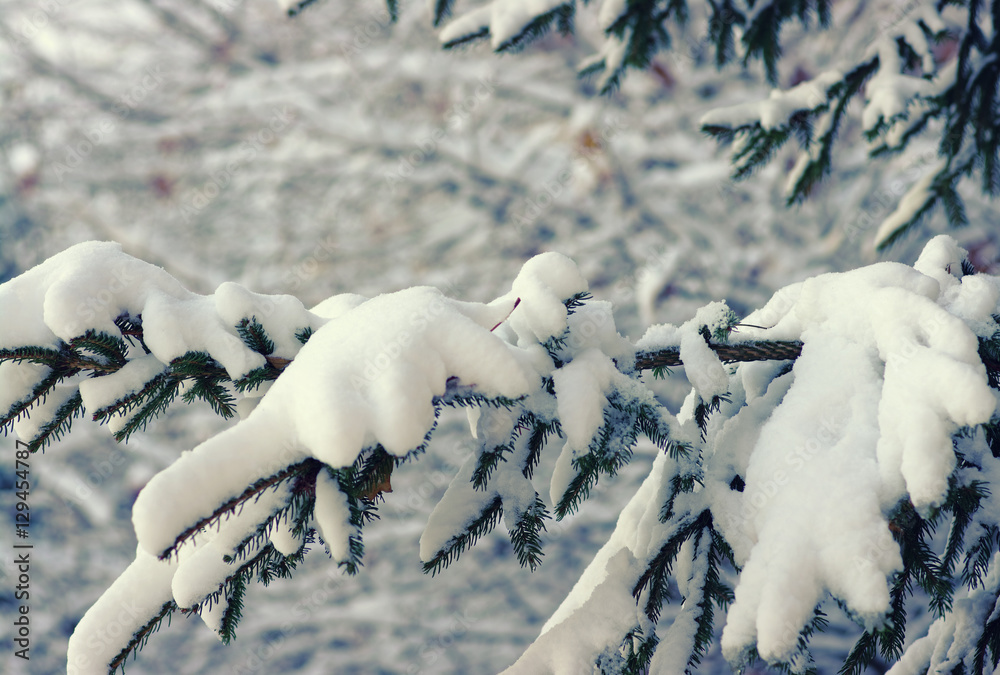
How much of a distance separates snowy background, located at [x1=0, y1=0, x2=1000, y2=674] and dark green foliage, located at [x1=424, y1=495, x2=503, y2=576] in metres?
4.60

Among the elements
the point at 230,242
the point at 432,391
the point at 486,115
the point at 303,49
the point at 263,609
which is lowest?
the point at 263,609

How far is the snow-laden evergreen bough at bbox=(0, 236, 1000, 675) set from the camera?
84cm

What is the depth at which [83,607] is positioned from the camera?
6250 mm

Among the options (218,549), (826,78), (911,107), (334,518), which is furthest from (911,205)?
(218,549)

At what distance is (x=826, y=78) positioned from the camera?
2.28m

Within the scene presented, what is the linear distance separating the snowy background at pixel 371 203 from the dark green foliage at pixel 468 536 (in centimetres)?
460

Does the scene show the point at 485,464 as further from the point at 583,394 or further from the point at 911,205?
the point at 911,205

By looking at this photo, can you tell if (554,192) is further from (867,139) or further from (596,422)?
(596,422)

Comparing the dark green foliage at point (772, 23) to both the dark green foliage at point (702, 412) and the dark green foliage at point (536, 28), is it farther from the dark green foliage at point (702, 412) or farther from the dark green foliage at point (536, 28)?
the dark green foliage at point (702, 412)

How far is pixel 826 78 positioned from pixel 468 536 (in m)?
2.20

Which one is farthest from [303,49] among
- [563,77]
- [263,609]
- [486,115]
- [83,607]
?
[83,607]

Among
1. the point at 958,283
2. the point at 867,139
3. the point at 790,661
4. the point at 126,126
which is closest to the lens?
the point at 790,661

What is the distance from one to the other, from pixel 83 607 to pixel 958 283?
780 cm

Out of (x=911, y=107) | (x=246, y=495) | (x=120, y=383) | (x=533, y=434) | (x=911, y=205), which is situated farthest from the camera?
(x=911, y=205)
